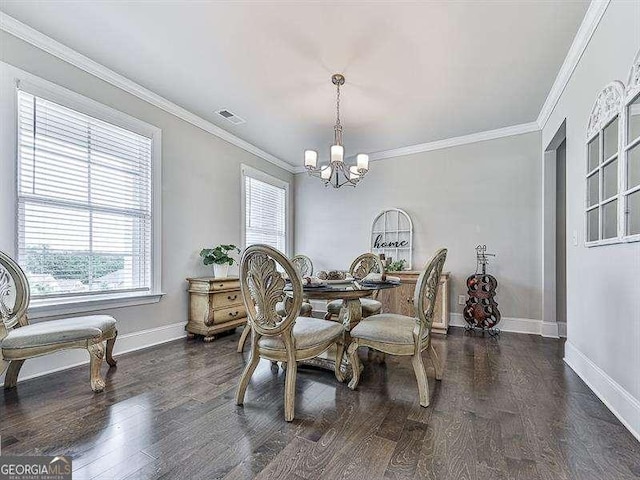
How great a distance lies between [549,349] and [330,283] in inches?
102

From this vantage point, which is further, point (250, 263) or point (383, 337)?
point (383, 337)

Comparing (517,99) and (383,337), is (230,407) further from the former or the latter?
(517,99)

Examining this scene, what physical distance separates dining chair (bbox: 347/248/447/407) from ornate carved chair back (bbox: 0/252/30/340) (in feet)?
7.83

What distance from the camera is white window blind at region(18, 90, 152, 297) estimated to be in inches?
95.0

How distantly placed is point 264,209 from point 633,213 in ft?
14.5

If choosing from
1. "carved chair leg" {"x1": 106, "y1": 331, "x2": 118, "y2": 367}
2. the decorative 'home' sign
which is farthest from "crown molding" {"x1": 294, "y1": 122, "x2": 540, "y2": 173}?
"carved chair leg" {"x1": 106, "y1": 331, "x2": 118, "y2": 367}

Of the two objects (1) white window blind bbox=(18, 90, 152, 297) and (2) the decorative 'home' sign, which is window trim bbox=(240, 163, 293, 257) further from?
(2) the decorative 'home' sign

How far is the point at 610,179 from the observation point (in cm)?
200

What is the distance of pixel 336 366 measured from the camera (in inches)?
91.5

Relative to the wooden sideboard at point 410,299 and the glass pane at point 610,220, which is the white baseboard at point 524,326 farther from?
the glass pane at point 610,220

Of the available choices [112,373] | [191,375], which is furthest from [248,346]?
[112,373]

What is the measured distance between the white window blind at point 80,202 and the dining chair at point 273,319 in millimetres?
1848

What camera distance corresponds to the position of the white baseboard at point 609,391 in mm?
1645

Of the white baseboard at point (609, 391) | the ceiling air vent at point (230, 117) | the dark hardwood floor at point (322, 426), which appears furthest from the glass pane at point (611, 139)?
the ceiling air vent at point (230, 117)
